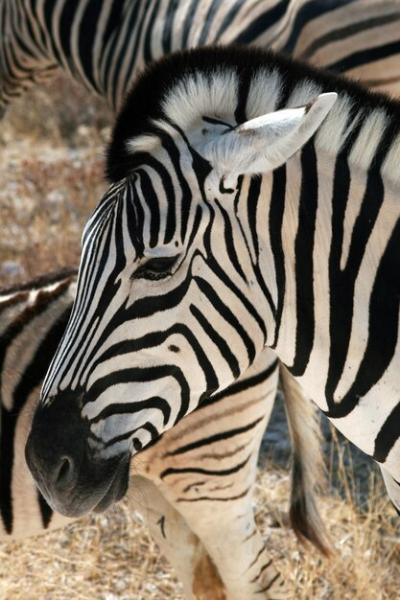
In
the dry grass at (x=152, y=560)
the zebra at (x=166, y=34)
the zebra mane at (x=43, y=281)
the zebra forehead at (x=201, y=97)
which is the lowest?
the dry grass at (x=152, y=560)

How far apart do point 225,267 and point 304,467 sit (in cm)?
156

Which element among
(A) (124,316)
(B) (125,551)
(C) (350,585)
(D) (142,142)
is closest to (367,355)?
(A) (124,316)

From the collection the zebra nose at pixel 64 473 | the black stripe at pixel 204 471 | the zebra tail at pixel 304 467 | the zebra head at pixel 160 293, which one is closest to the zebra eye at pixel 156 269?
the zebra head at pixel 160 293

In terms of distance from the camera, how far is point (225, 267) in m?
2.22

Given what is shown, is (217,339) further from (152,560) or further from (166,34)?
(166,34)

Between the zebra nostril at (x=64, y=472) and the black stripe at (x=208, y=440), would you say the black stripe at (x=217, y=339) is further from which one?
the black stripe at (x=208, y=440)

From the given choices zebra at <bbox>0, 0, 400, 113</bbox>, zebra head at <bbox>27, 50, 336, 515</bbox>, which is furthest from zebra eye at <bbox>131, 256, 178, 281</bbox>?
zebra at <bbox>0, 0, 400, 113</bbox>

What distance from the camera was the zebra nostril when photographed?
2.25 meters

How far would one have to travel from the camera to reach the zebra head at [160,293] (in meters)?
2.20

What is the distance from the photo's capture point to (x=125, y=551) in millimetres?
4238

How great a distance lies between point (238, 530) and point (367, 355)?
1.25 meters

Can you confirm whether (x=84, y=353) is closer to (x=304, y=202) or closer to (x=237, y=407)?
(x=304, y=202)

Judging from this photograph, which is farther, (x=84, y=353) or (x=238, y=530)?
(x=238, y=530)

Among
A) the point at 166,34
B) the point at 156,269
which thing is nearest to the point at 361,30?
the point at 166,34
